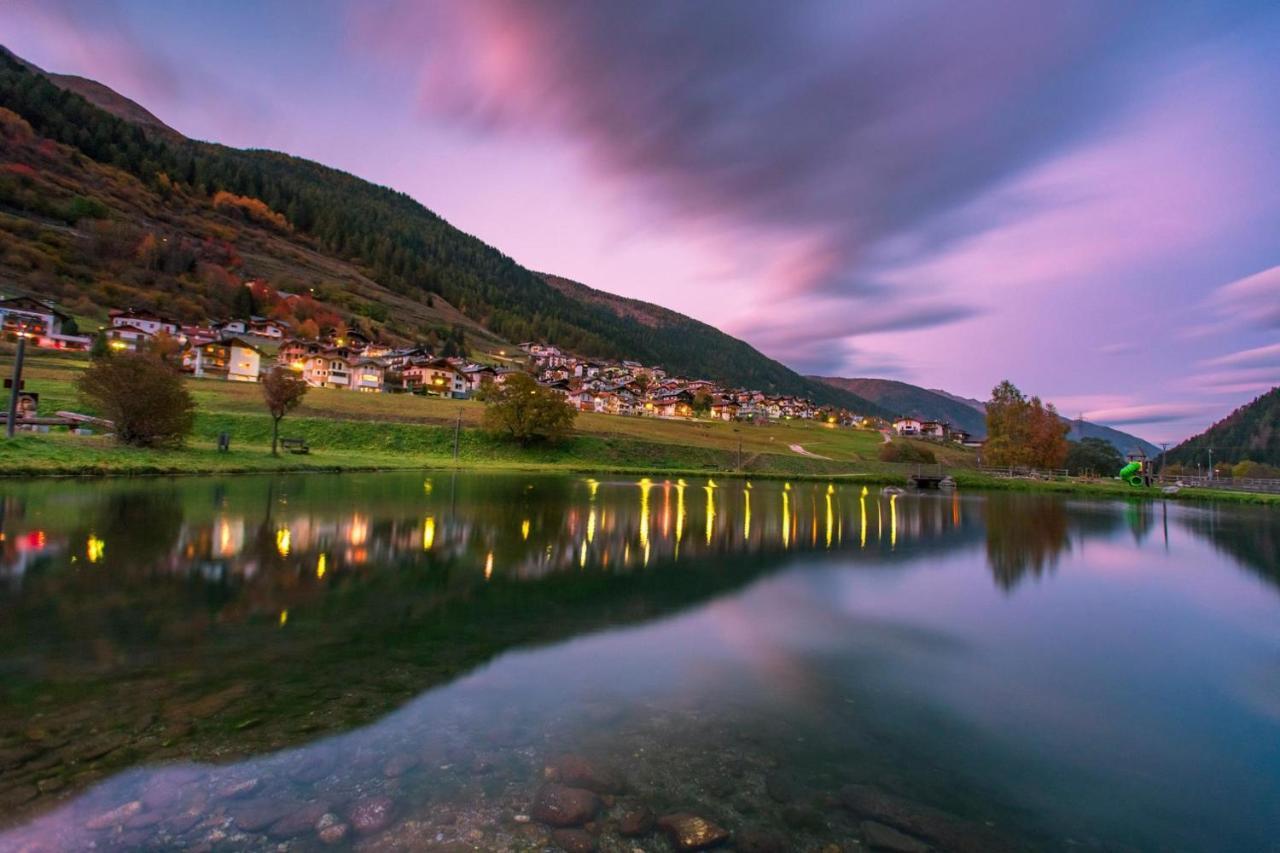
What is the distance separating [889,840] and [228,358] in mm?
127884

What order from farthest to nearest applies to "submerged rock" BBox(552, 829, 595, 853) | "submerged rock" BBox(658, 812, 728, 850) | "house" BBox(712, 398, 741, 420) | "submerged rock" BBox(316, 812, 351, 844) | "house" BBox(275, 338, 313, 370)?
"house" BBox(712, 398, 741, 420) → "house" BBox(275, 338, 313, 370) → "submerged rock" BBox(658, 812, 728, 850) → "submerged rock" BBox(552, 829, 595, 853) → "submerged rock" BBox(316, 812, 351, 844)

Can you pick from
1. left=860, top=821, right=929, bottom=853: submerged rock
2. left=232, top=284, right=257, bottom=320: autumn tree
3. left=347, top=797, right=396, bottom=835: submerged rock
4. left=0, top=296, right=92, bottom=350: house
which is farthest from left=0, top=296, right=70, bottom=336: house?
left=860, top=821, right=929, bottom=853: submerged rock

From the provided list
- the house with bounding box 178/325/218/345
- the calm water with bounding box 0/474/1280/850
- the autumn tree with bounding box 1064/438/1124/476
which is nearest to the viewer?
the calm water with bounding box 0/474/1280/850

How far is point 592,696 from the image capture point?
26.1 feet

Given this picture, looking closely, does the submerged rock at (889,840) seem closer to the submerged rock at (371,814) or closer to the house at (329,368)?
the submerged rock at (371,814)

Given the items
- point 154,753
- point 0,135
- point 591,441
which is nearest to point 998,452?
point 591,441

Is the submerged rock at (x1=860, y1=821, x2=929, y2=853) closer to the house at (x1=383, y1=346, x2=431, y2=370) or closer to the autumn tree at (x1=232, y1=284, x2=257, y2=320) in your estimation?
the house at (x1=383, y1=346, x2=431, y2=370)

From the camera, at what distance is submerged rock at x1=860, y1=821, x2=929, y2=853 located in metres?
Answer: 5.02

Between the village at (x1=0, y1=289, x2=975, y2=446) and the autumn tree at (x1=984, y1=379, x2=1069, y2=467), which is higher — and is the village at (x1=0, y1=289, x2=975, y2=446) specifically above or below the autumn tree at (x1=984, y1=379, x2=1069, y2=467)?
above

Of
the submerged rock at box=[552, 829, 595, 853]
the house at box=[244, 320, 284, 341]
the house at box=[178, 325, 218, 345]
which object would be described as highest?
the house at box=[244, 320, 284, 341]

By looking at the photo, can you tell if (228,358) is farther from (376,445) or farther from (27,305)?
(376,445)

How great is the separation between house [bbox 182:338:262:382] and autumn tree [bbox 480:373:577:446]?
2248 inches

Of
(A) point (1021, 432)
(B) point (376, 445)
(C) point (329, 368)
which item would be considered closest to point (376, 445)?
(B) point (376, 445)

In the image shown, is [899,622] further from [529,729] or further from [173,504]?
[173,504]
